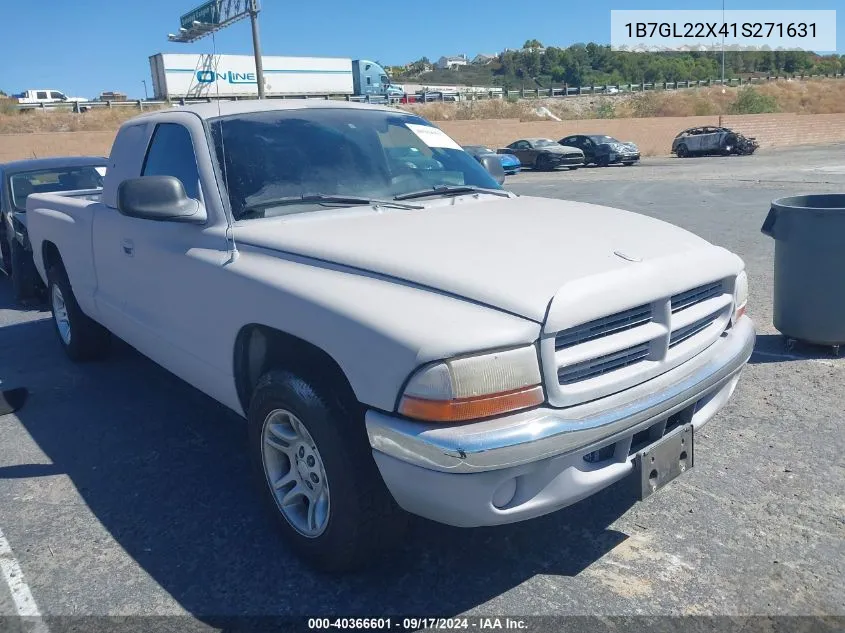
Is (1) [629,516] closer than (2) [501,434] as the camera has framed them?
No

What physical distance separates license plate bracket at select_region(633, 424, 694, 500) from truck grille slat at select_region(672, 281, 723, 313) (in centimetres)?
49

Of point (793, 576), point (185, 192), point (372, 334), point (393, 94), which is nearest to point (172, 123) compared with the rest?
point (185, 192)

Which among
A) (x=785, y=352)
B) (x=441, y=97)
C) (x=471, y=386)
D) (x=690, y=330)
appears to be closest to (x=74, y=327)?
(x=471, y=386)

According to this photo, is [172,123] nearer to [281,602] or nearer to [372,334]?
[372,334]

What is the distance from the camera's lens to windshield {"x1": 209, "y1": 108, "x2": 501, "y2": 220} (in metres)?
3.56

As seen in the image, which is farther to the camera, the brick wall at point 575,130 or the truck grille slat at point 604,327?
the brick wall at point 575,130

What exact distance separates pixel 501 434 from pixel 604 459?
551 millimetres

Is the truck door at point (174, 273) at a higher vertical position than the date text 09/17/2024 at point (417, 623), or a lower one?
higher

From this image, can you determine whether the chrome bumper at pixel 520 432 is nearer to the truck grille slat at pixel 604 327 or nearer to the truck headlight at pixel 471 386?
the truck headlight at pixel 471 386

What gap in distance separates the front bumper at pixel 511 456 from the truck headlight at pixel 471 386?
0.15ft

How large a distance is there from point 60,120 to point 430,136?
39.2 metres

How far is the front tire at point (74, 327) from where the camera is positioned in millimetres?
5688

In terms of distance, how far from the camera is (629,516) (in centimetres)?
338

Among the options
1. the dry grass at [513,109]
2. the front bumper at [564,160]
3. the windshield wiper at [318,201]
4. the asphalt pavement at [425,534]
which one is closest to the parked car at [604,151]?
the front bumper at [564,160]
